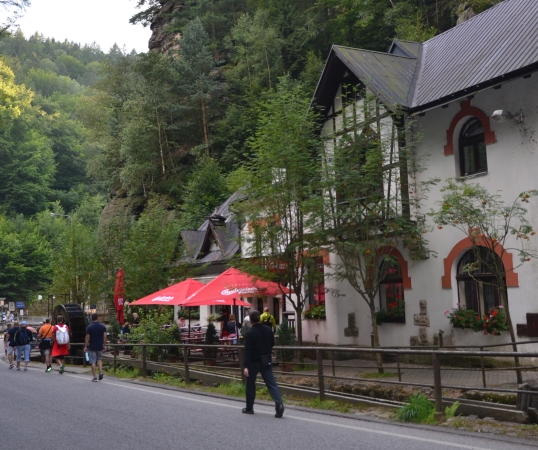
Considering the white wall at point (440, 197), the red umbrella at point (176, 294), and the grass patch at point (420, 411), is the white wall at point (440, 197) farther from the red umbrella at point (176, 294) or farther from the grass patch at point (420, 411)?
the grass patch at point (420, 411)

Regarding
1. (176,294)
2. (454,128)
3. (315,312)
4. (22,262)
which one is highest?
(22,262)

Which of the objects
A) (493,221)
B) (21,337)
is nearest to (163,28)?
(21,337)

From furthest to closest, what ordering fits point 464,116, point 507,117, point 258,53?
point 258,53, point 464,116, point 507,117

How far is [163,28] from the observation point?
2443 inches

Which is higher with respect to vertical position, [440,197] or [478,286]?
[440,197]

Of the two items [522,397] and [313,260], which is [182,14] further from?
[522,397]

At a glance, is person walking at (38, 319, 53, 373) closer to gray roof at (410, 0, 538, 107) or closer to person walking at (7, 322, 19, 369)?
person walking at (7, 322, 19, 369)

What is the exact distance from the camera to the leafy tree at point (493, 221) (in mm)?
14672

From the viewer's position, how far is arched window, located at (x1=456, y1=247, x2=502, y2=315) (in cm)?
1670

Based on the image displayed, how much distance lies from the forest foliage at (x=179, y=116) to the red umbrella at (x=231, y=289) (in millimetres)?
3440

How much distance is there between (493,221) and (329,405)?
693 centimetres

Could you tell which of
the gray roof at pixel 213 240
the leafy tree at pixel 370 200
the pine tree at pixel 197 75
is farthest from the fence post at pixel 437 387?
the pine tree at pixel 197 75

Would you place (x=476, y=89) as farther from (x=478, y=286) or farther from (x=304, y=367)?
(x=304, y=367)

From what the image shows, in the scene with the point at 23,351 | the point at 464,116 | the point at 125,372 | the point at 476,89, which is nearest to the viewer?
the point at 476,89
